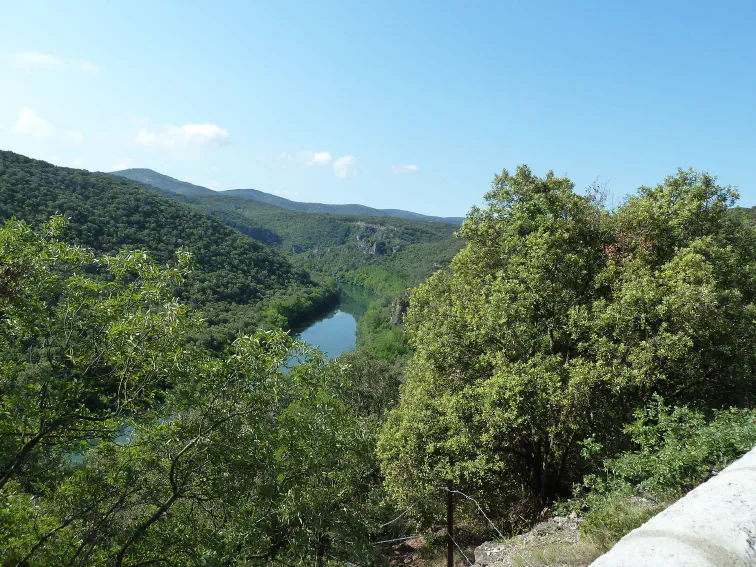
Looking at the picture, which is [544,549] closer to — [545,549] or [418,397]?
[545,549]

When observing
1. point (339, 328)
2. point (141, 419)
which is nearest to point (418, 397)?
point (141, 419)

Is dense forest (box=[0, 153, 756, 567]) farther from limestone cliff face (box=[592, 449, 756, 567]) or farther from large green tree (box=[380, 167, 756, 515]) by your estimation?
limestone cliff face (box=[592, 449, 756, 567])

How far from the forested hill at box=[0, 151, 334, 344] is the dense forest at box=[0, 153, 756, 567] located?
151ft

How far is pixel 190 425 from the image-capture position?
630 cm

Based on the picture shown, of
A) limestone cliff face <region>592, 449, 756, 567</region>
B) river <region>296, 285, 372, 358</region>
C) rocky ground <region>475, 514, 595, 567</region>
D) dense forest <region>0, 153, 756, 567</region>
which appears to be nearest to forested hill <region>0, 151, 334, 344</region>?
river <region>296, 285, 372, 358</region>

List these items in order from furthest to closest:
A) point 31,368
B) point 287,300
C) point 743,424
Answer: point 287,300 → point 743,424 → point 31,368

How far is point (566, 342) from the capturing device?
10.7 metres

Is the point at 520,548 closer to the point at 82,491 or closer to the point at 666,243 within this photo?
the point at 82,491

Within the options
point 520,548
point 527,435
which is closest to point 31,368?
point 520,548

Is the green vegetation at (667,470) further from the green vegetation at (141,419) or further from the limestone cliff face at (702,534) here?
the green vegetation at (141,419)

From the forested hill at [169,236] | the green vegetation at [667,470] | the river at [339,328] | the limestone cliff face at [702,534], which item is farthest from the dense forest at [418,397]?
the river at [339,328]

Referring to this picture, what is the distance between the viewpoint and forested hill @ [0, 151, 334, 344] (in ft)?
211

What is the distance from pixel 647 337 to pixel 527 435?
399cm

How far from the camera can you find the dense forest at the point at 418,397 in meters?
6.07
